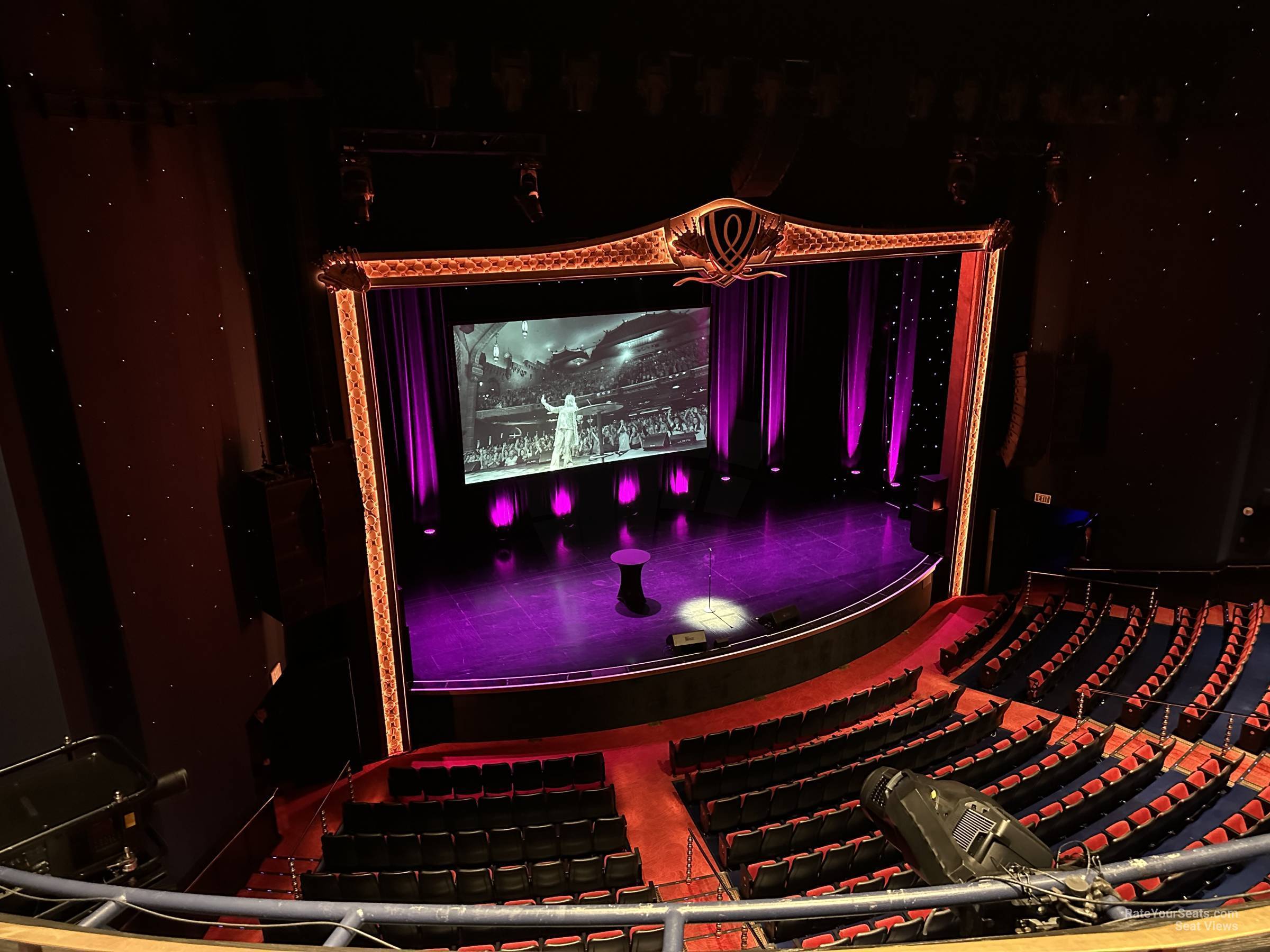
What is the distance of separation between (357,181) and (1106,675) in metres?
10.0

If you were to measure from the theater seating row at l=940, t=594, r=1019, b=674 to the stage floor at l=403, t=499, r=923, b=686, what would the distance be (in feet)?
4.16

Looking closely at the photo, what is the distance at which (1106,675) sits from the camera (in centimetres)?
1032

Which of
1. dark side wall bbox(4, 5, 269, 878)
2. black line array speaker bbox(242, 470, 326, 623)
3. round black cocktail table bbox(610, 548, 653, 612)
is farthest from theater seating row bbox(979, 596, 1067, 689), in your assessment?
dark side wall bbox(4, 5, 269, 878)

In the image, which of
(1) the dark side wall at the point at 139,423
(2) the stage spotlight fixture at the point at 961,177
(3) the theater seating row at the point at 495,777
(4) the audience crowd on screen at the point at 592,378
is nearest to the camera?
(1) the dark side wall at the point at 139,423

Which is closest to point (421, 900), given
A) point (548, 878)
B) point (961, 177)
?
point (548, 878)

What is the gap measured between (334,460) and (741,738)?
514cm

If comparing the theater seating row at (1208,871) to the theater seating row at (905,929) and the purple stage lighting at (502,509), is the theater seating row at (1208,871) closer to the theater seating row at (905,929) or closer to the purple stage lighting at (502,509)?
the theater seating row at (905,929)

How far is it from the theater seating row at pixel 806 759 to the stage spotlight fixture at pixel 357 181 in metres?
6.34

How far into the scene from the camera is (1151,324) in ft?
40.2

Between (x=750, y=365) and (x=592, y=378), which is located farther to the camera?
(x=750, y=365)

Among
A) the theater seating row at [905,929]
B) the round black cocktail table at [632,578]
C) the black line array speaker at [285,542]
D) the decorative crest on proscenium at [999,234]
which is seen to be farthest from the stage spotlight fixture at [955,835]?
the decorative crest on proscenium at [999,234]

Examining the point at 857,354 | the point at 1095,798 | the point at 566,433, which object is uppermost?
the point at 857,354

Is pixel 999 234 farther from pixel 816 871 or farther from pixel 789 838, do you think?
pixel 816 871

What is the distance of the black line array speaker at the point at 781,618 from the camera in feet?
35.2
